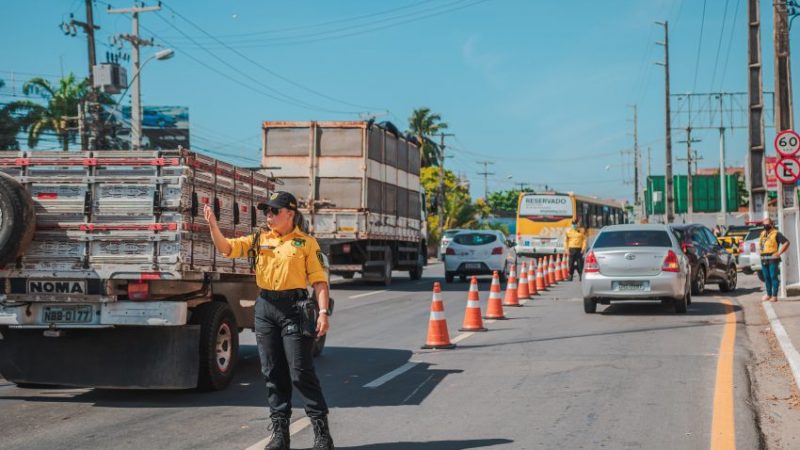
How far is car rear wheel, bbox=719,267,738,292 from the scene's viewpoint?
2245 cm

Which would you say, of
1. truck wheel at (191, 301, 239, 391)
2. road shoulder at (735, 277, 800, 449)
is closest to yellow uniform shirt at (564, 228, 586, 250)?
road shoulder at (735, 277, 800, 449)

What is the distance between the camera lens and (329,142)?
80.7ft

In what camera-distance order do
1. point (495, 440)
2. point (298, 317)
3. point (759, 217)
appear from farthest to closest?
point (759, 217) → point (495, 440) → point (298, 317)

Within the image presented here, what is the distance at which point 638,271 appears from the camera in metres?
16.4

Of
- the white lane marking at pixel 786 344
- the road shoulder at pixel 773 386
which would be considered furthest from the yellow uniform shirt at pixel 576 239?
the road shoulder at pixel 773 386

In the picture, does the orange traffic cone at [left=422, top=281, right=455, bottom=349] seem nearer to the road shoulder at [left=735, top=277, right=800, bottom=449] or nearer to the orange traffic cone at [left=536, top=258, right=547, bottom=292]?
the road shoulder at [left=735, top=277, right=800, bottom=449]

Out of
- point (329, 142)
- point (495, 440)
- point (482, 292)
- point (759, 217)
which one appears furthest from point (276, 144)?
point (495, 440)

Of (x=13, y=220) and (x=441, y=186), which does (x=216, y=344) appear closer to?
(x=13, y=220)

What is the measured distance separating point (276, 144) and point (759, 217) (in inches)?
485

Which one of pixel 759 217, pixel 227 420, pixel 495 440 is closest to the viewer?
pixel 495 440

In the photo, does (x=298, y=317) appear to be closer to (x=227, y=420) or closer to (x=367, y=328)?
(x=227, y=420)

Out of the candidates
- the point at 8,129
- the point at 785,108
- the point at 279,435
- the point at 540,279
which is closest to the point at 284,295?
the point at 279,435

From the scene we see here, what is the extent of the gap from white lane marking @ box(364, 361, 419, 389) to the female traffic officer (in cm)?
300

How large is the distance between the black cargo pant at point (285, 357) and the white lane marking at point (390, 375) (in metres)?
3.00
